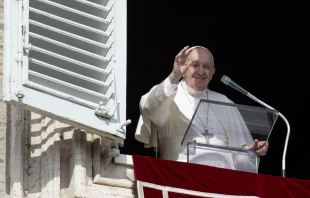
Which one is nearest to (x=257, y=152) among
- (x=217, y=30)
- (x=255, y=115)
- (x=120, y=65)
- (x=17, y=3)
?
(x=255, y=115)

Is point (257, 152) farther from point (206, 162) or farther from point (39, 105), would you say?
point (39, 105)

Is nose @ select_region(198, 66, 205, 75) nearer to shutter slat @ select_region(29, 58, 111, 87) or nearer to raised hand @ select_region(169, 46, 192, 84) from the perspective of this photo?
raised hand @ select_region(169, 46, 192, 84)

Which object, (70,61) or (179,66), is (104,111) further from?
(179,66)

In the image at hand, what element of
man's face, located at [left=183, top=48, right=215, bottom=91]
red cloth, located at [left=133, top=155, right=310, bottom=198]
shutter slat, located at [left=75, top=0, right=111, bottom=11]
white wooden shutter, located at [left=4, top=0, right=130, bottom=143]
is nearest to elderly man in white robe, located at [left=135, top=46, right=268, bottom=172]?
man's face, located at [left=183, top=48, right=215, bottom=91]

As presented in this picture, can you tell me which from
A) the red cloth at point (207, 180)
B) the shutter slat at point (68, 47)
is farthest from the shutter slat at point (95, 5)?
the red cloth at point (207, 180)

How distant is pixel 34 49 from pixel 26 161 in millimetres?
661

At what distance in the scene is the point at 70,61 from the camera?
1116 centimetres

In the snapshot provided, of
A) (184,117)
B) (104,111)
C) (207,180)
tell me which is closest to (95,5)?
(104,111)

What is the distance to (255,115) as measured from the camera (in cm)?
1143

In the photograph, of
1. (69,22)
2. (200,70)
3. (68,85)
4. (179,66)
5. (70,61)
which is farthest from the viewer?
(200,70)

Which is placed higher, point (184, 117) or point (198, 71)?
point (198, 71)

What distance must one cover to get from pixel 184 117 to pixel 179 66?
0.62 metres

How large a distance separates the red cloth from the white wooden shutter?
0.87 feet

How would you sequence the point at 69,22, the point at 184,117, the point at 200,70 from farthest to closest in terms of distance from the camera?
the point at 200,70, the point at 184,117, the point at 69,22
